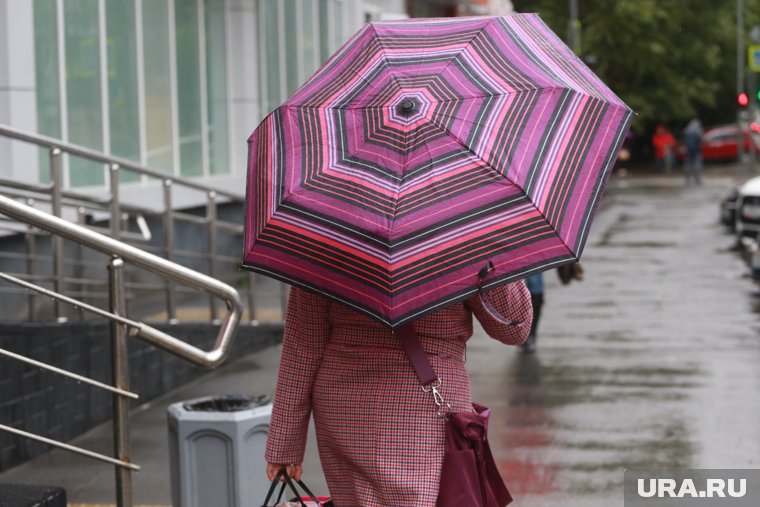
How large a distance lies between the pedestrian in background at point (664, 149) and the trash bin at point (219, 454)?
40987 millimetres

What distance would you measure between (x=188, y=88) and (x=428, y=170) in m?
12.3

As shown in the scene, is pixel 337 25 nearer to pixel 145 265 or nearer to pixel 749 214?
pixel 749 214

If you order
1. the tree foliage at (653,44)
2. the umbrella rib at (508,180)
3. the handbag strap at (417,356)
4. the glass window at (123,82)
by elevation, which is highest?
the tree foliage at (653,44)

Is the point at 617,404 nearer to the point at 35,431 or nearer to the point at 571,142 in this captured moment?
the point at 35,431

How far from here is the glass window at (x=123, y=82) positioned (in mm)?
13086

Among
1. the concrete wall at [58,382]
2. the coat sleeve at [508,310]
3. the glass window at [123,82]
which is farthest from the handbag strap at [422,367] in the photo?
A: the glass window at [123,82]

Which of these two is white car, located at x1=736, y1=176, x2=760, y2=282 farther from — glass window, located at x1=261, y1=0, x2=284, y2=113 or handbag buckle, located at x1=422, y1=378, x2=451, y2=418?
handbag buckle, located at x1=422, y1=378, x2=451, y2=418

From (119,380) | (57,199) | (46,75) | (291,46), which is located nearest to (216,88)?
(291,46)

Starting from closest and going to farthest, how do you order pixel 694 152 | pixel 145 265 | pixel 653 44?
pixel 145 265, pixel 694 152, pixel 653 44

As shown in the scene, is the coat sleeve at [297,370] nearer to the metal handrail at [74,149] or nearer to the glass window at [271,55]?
the metal handrail at [74,149]

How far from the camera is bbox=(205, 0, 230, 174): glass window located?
53.5 feet

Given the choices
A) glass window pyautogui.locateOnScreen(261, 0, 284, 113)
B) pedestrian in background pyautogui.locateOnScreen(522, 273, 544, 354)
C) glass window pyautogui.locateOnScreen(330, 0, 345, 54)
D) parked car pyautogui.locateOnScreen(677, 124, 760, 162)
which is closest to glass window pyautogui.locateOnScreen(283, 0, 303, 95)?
glass window pyautogui.locateOnScreen(261, 0, 284, 113)

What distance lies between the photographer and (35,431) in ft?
24.3

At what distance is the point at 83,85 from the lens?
1244cm
